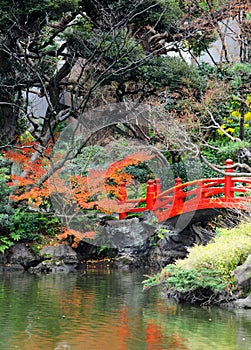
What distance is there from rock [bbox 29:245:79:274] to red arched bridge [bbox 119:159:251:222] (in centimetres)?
246

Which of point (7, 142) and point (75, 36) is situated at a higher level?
point (75, 36)

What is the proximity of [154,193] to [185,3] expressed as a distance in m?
6.51

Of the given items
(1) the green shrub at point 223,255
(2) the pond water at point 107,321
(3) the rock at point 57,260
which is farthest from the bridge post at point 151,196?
(1) the green shrub at point 223,255

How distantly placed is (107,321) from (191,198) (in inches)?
323

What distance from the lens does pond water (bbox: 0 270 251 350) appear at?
26.3 feet

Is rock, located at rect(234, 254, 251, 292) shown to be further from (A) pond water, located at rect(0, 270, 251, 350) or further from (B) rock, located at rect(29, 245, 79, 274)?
(B) rock, located at rect(29, 245, 79, 274)

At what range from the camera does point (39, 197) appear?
16.6m

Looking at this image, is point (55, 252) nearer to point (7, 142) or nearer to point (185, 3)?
point (7, 142)

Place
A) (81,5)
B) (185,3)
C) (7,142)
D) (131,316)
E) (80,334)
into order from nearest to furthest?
(80,334) → (131,316) → (81,5) → (7,142) → (185,3)

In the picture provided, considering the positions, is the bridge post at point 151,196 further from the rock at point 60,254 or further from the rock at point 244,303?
the rock at point 244,303

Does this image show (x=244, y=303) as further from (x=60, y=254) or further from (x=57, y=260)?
(x=60, y=254)

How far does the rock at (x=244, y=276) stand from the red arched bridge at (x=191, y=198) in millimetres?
2630

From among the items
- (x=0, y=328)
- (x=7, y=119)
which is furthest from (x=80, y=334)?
(x=7, y=119)

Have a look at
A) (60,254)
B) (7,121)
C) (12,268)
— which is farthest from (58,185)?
(7,121)
